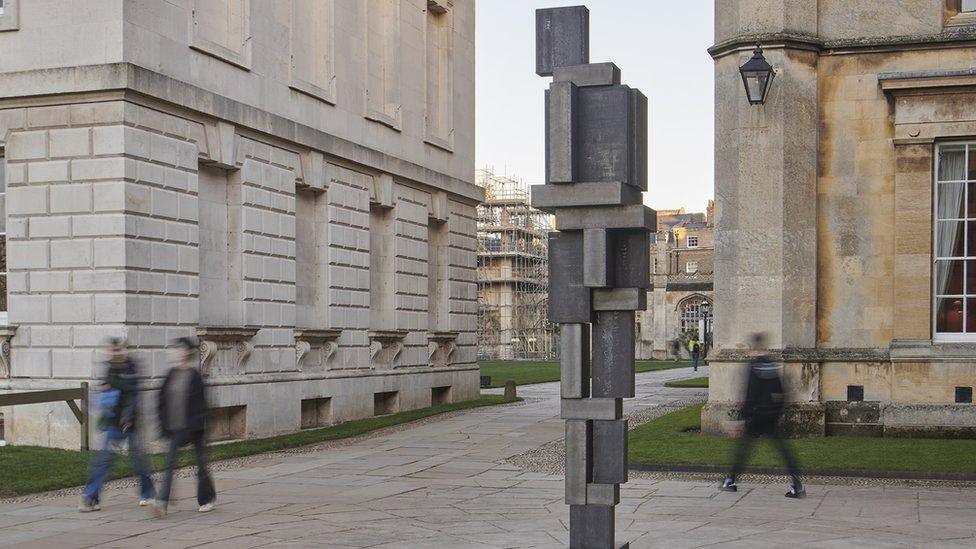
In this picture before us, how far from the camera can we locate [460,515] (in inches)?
482

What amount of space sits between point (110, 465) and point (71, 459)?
169 inches

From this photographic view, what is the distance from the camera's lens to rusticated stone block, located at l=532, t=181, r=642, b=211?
25.7ft

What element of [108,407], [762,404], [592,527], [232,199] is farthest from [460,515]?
[232,199]

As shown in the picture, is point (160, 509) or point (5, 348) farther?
point (5, 348)

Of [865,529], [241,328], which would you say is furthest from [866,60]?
[241,328]

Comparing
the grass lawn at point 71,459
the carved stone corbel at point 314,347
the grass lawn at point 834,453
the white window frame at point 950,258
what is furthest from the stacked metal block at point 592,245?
the carved stone corbel at point 314,347

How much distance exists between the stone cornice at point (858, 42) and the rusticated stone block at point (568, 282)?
11120mm

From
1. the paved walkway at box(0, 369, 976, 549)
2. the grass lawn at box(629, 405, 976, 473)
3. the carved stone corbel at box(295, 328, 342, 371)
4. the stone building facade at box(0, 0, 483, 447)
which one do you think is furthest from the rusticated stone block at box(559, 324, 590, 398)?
the carved stone corbel at box(295, 328, 342, 371)

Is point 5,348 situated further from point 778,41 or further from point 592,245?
point 592,245

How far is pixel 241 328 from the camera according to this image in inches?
820

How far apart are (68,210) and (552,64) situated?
11863mm

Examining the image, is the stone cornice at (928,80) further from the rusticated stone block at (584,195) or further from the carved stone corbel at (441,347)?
the carved stone corbel at (441,347)

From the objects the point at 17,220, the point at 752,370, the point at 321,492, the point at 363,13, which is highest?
the point at 363,13

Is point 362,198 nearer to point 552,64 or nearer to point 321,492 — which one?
point 321,492
